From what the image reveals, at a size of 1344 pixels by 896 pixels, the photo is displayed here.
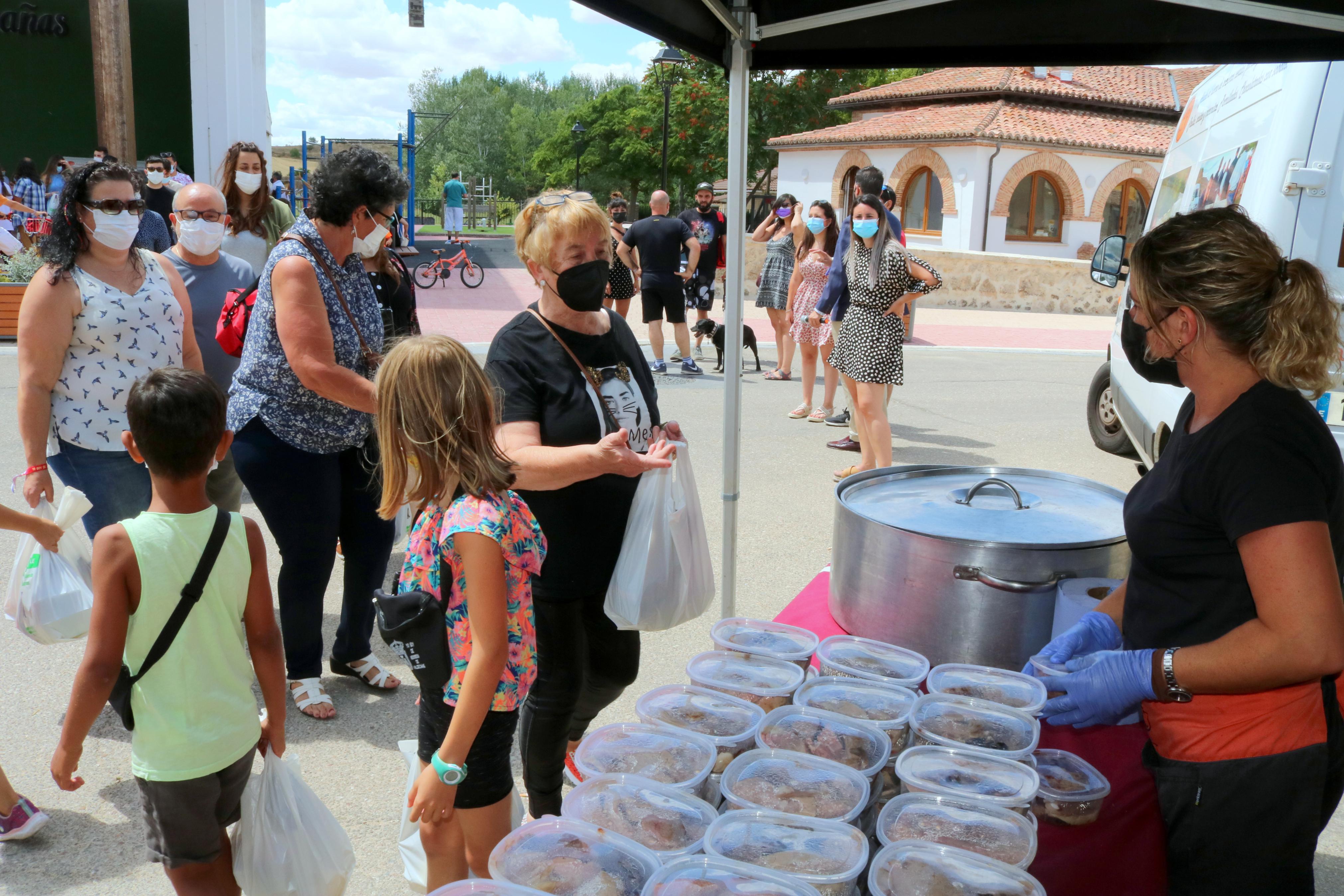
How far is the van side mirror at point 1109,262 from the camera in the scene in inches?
202

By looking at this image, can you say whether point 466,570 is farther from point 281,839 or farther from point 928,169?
point 928,169

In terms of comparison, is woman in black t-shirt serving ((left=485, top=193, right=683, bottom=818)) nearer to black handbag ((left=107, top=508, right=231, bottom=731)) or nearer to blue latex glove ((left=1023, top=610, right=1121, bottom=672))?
black handbag ((left=107, top=508, right=231, bottom=731))

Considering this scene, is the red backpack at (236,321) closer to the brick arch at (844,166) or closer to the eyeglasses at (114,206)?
the eyeglasses at (114,206)

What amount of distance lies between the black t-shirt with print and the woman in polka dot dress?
3668mm

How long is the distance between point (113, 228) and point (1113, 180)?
2950cm

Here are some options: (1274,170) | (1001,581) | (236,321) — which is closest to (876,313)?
(1274,170)

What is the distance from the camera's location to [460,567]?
1.92 meters

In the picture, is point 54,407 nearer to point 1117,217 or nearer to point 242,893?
point 242,893

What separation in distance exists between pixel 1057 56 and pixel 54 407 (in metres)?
3.31

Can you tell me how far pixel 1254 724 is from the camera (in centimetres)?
167

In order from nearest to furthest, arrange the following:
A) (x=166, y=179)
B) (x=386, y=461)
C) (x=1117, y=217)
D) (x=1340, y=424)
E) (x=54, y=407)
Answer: (x=386, y=461), (x=54, y=407), (x=1340, y=424), (x=166, y=179), (x=1117, y=217)

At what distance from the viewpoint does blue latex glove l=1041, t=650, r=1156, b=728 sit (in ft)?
5.69

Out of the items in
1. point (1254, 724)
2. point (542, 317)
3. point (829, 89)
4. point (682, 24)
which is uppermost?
point (829, 89)

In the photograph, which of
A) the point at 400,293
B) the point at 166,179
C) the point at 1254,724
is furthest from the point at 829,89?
the point at 1254,724
